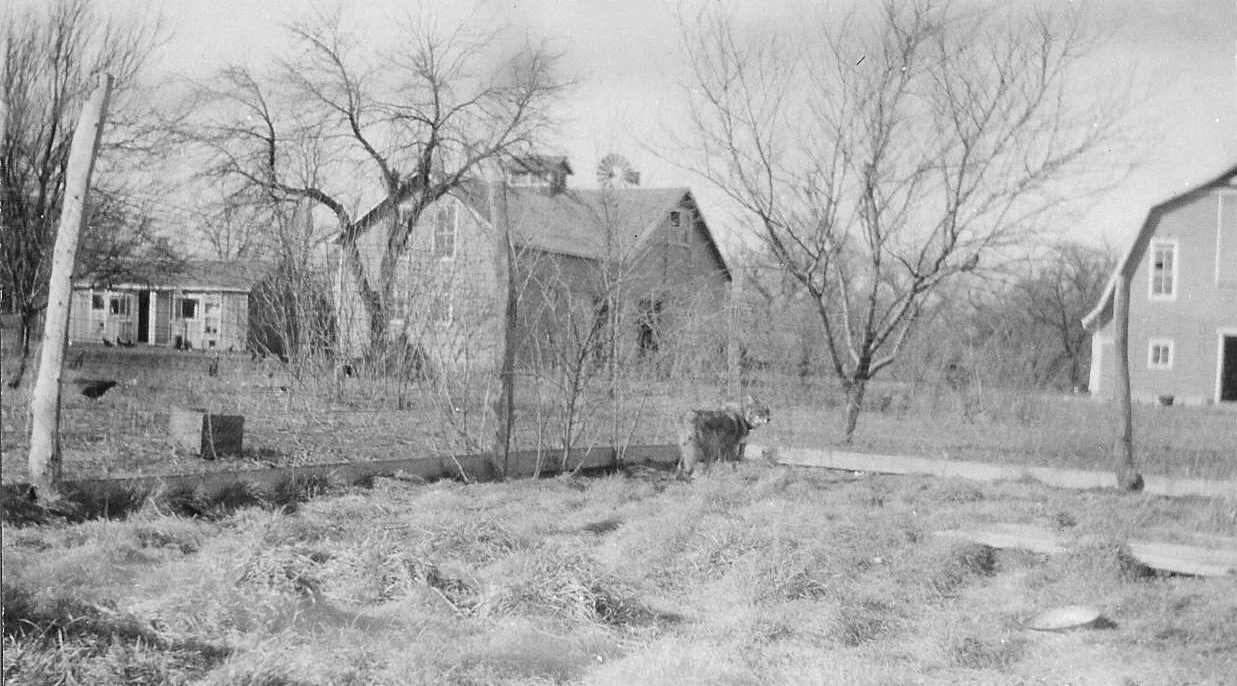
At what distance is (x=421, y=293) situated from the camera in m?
7.48

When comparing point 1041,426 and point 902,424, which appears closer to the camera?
point 1041,426

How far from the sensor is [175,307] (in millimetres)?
14742

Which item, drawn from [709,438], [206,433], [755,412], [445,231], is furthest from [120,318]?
[709,438]

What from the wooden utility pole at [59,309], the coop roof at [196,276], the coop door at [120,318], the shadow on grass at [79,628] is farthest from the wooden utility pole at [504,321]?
the coop door at [120,318]

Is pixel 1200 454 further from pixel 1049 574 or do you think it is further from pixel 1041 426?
pixel 1049 574

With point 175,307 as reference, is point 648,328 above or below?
below

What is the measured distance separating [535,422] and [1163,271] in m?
3.86

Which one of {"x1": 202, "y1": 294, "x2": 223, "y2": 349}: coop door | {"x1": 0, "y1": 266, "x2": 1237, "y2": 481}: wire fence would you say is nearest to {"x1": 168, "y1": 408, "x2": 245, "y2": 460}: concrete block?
{"x1": 0, "y1": 266, "x2": 1237, "y2": 481}: wire fence

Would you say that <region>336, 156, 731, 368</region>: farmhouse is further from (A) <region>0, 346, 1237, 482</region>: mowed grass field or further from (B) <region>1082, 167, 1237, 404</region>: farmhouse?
(B) <region>1082, 167, 1237, 404</region>: farmhouse

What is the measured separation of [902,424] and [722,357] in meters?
1.91

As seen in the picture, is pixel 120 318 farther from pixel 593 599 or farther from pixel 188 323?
pixel 593 599

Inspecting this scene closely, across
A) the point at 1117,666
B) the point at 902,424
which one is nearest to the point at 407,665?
the point at 1117,666

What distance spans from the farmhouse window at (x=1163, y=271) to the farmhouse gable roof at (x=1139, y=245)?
0.09 metres

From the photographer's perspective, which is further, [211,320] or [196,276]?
[211,320]
